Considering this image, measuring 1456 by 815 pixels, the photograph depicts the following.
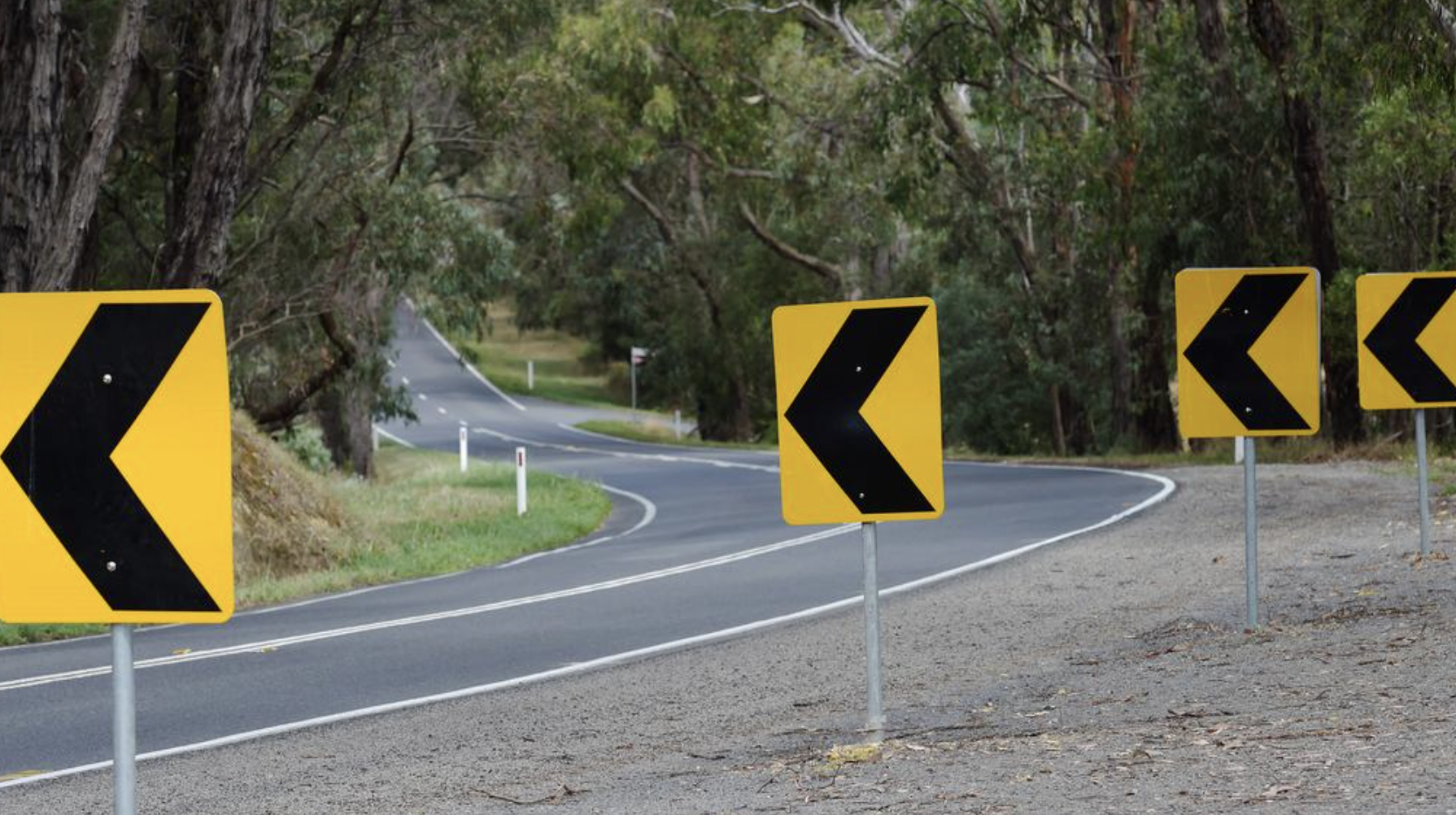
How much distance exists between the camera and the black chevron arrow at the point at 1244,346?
33.1ft

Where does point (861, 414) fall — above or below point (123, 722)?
above

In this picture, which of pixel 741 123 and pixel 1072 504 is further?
pixel 741 123

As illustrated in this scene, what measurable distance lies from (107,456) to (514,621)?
32.6ft

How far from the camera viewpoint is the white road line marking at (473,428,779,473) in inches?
1405

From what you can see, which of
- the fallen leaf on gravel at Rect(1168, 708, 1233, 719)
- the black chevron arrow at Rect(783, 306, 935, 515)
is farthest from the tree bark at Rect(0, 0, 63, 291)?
the fallen leaf on gravel at Rect(1168, 708, 1233, 719)

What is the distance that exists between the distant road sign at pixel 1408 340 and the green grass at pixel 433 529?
29.8 feet

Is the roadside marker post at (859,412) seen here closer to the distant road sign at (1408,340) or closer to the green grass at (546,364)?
the distant road sign at (1408,340)

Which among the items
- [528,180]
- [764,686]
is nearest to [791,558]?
[764,686]

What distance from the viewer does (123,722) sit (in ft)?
15.4

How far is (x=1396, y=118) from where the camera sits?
25.7 m

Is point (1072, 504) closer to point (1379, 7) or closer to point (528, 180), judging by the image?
point (1379, 7)

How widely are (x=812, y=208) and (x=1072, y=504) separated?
22.3m

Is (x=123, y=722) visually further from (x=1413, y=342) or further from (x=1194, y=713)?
(x=1413, y=342)

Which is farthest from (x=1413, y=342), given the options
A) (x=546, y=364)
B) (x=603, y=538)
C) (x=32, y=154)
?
(x=546, y=364)
